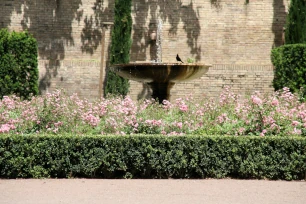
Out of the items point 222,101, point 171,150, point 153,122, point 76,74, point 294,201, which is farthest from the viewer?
point 76,74

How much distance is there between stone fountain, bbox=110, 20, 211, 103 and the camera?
8.56 m

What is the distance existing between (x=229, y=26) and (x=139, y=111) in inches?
330

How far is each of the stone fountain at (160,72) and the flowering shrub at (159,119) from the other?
85cm

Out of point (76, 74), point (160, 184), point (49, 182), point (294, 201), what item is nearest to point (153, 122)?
point (160, 184)

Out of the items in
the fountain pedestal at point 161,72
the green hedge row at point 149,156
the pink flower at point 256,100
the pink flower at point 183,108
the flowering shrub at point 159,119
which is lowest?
the green hedge row at point 149,156

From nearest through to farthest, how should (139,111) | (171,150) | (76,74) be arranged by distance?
(171,150) → (139,111) → (76,74)

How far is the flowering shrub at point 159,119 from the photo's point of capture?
7238 mm

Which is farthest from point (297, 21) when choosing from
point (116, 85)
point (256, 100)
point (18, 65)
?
point (18, 65)

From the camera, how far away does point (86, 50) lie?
15.0 meters

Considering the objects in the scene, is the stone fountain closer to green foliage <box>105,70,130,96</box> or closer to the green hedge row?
the green hedge row

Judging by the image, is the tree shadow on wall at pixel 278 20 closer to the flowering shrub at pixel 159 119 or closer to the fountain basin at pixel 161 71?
the fountain basin at pixel 161 71

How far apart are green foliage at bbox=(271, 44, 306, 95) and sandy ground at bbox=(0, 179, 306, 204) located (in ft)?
23.0

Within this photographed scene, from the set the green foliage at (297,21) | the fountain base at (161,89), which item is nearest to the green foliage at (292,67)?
the green foliage at (297,21)

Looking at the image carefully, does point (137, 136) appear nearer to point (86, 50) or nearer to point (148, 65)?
point (148, 65)
